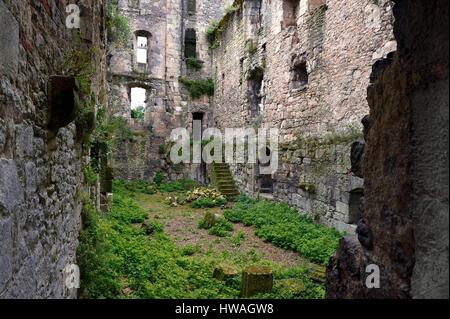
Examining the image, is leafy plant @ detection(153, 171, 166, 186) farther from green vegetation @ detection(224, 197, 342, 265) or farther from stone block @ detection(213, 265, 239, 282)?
stone block @ detection(213, 265, 239, 282)

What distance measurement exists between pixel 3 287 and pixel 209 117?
17682mm

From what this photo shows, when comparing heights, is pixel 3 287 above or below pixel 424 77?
below

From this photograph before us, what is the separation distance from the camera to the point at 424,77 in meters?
1.54

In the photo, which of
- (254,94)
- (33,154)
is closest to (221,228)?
(254,94)

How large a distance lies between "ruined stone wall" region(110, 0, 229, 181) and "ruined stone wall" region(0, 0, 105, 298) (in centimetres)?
1381

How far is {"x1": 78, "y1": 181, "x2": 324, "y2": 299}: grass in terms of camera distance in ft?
16.1

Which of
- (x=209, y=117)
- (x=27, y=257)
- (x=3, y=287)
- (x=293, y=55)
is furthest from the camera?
(x=209, y=117)

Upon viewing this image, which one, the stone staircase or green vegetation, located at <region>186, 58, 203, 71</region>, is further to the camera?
green vegetation, located at <region>186, 58, 203, 71</region>

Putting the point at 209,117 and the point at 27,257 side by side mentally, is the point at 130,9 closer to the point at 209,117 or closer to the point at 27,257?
the point at 209,117

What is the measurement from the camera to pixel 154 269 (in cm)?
595

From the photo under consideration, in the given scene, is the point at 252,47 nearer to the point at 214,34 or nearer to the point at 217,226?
the point at 214,34

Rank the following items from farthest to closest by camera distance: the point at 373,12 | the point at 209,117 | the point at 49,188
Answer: the point at 209,117
the point at 373,12
the point at 49,188

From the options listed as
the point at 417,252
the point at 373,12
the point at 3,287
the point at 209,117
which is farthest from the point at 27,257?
the point at 209,117

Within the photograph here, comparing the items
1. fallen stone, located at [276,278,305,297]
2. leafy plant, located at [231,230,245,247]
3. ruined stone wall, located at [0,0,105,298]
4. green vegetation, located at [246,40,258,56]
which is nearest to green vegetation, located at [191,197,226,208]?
leafy plant, located at [231,230,245,247]
